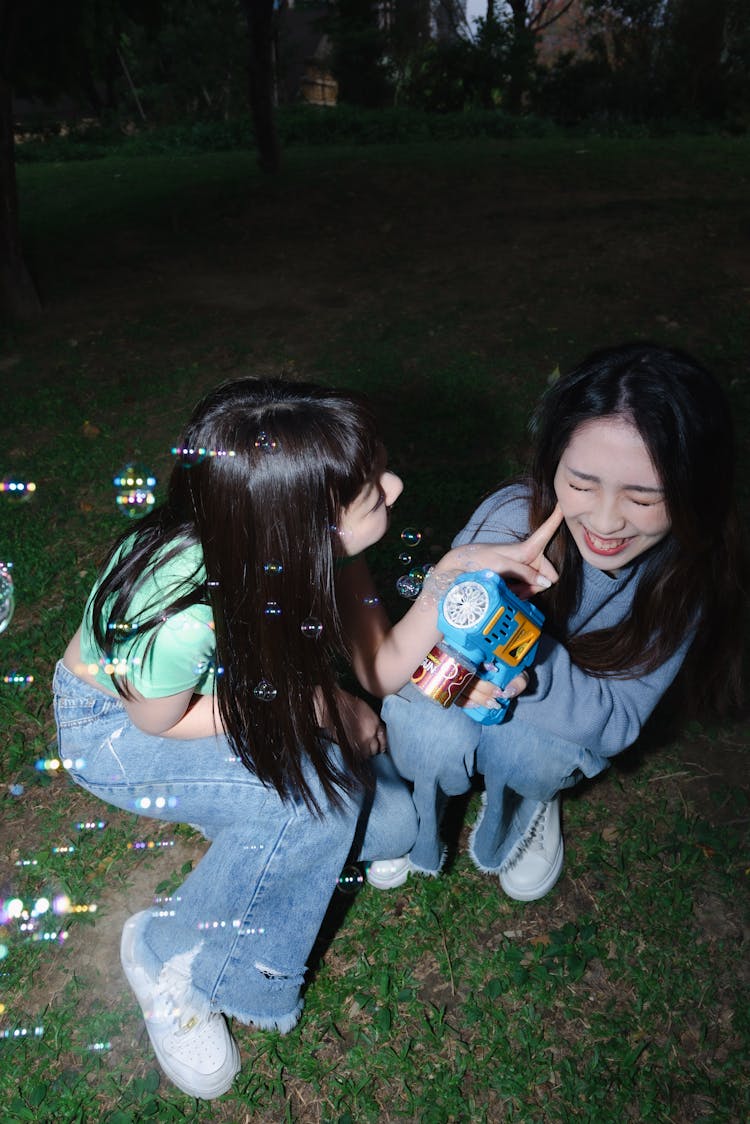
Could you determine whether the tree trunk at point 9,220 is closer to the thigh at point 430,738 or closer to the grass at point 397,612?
the grass at point 397,612

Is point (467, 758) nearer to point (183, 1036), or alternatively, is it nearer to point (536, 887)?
point (536, 887)

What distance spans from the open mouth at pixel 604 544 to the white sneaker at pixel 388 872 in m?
1.24

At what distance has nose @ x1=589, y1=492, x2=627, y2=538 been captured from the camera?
185 centimetres

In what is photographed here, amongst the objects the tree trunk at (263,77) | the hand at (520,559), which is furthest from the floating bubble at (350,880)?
the tree trunk at (263,77)

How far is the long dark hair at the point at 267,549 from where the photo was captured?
167 centimetres

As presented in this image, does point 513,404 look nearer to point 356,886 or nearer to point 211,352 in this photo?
point 211,352

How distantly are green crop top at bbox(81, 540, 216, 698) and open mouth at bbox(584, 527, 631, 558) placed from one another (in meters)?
0.91

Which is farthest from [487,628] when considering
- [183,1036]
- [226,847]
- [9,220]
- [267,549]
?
[9,220]

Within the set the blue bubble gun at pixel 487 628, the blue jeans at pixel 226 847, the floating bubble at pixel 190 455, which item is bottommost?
the blue jeans at pixel 226 847

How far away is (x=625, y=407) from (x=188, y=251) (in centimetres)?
762

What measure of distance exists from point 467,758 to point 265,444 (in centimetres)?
106

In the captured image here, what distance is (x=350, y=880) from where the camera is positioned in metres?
2.54

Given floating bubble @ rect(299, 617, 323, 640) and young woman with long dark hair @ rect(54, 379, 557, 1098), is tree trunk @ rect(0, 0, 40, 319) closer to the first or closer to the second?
young woman with long dark hair @ rect(54, 379, 557, 1098)

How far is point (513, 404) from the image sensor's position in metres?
5.26
